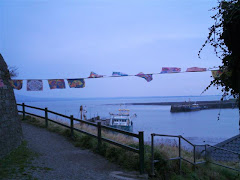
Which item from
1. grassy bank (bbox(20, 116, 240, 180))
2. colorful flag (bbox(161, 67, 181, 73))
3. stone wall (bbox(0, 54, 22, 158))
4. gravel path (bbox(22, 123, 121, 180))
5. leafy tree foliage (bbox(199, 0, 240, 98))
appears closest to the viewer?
leafy tree foliage (bbox(199, 0, 240, 98))

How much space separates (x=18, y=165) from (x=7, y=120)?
90.2 inches

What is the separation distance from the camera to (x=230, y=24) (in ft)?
9.41

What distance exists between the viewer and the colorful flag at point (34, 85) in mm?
15375

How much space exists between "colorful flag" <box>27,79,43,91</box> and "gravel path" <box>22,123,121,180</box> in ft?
17.2

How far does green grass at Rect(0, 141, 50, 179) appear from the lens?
18.7 ft

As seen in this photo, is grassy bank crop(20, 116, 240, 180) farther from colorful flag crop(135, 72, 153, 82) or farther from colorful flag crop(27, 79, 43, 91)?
colorful flag crop(27, 79, 43, 91)

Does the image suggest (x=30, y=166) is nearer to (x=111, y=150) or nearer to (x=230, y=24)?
(x=111, y=150)

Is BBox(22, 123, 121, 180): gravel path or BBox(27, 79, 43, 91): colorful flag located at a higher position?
BBox(27, 79, 43, 91): colorful flag

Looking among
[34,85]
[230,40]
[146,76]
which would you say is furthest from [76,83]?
[230,40]

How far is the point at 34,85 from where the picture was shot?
15.5 m

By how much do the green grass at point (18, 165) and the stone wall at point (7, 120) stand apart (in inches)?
11.2

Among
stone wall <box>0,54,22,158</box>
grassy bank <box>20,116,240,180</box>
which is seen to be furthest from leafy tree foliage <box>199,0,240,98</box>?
stone wall <box>0,54,22,158</box>

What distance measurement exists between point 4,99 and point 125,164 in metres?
4.39

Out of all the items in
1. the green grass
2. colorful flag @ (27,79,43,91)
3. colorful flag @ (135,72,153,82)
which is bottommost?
the green grass
